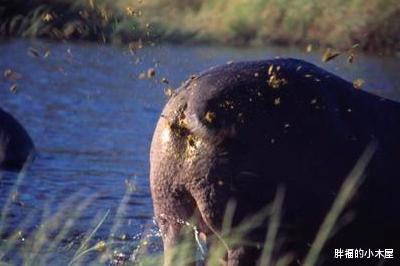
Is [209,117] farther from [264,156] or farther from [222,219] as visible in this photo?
[222,219]

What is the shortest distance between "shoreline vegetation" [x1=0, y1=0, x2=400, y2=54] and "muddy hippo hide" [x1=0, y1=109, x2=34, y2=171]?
10754 millimetres

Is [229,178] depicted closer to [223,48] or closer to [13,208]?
[13,208]

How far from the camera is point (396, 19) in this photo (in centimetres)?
2611

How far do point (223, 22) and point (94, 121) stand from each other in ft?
48.3

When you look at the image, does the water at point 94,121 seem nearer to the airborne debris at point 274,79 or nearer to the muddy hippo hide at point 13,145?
the muddy hippo hide at point 13,145

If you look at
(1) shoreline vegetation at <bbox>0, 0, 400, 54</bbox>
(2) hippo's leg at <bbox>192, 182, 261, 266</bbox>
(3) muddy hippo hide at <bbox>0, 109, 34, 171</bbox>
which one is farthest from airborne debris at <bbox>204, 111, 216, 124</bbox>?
(1) shoreline vegetation at <bbox>0, 0, 400, 54</bbox>

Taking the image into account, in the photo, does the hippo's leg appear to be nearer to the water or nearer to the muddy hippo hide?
the water

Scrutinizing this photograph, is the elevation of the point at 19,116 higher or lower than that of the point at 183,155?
lower

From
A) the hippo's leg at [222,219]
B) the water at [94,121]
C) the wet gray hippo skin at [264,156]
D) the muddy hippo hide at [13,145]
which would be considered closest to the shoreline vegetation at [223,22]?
the water at [94,121]

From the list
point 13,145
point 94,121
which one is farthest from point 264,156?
point 94,121

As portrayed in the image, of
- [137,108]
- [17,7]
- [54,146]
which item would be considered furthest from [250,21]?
[54,146]

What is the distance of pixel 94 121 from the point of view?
15.2m

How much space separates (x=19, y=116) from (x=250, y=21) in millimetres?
14669

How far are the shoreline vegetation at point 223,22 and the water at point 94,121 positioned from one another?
67cm
